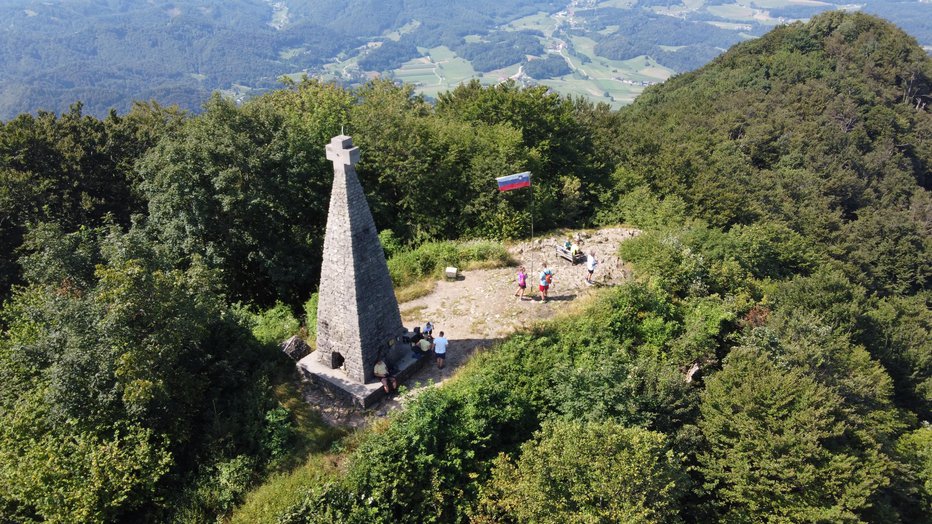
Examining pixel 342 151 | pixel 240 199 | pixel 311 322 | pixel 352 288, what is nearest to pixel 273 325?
pixel 311 322

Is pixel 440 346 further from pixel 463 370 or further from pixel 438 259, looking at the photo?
pixel 438 259

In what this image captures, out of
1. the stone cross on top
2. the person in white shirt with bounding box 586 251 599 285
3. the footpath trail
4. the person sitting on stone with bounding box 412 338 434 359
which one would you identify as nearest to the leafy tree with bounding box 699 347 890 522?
the footpath trail

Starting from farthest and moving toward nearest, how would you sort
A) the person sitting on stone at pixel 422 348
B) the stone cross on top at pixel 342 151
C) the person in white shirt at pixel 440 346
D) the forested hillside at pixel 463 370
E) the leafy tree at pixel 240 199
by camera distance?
1. the leafy tree at pixel 240 199
2. the person sitting on stone at pixel 422 348
3. the person in white shirt at pixel 440 346
4. the stone cross on top at pixel 342 151
5. the forested hillside at pixel 463 370

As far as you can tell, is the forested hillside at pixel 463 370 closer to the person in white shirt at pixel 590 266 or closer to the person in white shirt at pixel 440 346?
the person in white shirt at pixel 440 346

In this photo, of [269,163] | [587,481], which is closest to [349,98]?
[269,163]

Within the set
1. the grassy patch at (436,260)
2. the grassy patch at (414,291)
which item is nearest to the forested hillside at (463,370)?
the grassy patch at (436,260)

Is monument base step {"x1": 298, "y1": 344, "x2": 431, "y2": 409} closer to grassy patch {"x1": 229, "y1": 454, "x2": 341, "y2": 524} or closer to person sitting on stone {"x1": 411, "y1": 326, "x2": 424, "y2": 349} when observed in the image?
person sitting on stone {"x1": 411, "y1": 326, "x2": 424, "y2": 349}
